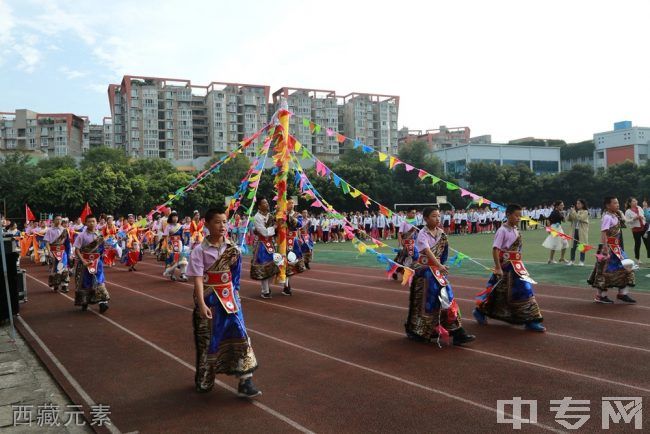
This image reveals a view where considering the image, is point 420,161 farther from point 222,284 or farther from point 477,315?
point 222,284

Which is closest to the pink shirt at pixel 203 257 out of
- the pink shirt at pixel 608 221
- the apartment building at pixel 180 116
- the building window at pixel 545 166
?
the pink shirt at pixel 608 221

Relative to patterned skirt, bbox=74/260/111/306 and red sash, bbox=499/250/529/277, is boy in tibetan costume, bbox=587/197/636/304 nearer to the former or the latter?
red sash, bbox=499/250/529/277

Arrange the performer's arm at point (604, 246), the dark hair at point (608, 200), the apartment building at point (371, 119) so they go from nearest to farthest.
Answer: the performer's arm at point (604, 246) → the dark hair at point (608, 200) → the apartment building at point (371, 119)

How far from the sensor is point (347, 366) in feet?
18.7

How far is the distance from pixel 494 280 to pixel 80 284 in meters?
7.06

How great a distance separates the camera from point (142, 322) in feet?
27.5

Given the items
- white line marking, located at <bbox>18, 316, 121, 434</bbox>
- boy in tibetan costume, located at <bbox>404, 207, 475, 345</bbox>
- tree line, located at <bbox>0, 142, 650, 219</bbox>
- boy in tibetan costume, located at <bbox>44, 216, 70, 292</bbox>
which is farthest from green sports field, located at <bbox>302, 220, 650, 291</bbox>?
tree line, located at <bbox>0, 142, 650, 219</bbox>

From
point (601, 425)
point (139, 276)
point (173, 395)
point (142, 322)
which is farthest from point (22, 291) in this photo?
point (601, 425)

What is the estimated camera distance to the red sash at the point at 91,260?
9.06 meters

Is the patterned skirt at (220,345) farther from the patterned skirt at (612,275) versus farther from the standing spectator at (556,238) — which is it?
the standing spectator at (556,238)

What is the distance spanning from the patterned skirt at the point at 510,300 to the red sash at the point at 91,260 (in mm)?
6567

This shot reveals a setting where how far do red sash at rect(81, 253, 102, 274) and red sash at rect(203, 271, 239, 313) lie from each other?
5.10 metres

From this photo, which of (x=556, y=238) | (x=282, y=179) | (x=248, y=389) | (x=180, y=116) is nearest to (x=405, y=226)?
(x=282, y=179)

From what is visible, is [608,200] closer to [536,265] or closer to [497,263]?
[497,263]
